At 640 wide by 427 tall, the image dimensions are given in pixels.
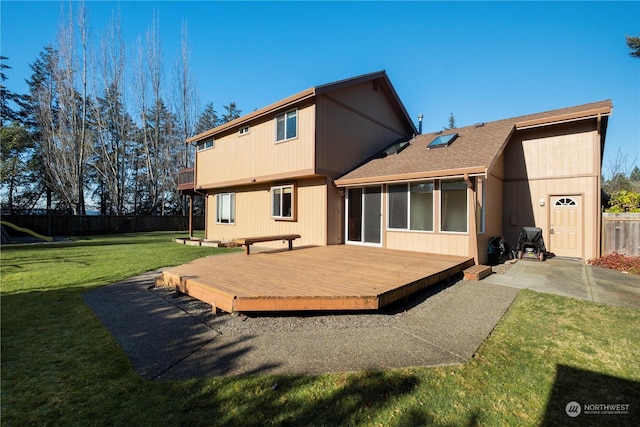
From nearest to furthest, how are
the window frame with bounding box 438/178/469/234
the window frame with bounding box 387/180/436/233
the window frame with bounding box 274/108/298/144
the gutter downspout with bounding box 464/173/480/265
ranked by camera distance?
1. the gutter downspout with bounding box 464/173/480/265
2. the window frame with bounding box 438/178/469/234
3. the window frame with bounding box 387/180/436/233
4. the window frame with bounding box 274/108/298/144

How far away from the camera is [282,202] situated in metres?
10.8

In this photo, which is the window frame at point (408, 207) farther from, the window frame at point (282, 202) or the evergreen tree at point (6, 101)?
the evergreen tree at point (6, 101)

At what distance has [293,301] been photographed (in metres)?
3.87

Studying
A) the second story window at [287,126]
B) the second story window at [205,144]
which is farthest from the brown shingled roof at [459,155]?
the second story window at [205,144]

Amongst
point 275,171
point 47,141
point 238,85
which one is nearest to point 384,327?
point 275,171

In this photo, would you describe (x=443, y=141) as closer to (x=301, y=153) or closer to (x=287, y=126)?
(x=301, y=153)

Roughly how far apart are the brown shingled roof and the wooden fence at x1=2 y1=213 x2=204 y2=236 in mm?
20368

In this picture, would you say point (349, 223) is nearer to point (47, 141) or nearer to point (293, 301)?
point (293, 301)

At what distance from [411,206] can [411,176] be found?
3.10 feet

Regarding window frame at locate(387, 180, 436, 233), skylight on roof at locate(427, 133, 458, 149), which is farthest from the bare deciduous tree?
skylight on roof at locate(427, 133, 458, 149)

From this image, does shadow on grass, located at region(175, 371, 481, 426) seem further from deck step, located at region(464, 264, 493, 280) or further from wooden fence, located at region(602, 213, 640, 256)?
wooden fence, located at region(602, 213, 640, 256)

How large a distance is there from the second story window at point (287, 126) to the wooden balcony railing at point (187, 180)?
7.45m

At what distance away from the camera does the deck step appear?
6000 millimetres

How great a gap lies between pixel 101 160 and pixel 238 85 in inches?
707
